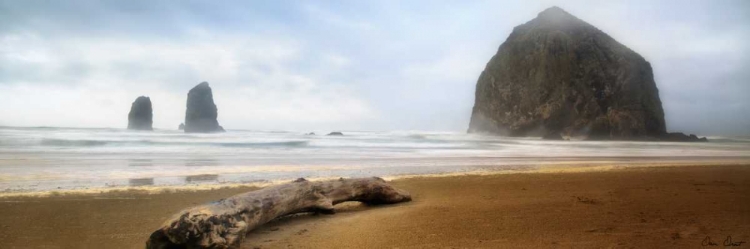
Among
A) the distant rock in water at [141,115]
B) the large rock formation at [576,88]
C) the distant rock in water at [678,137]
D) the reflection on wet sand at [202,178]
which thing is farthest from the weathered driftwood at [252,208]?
the distant rock in water at [141,115]

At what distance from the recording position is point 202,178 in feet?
29.8

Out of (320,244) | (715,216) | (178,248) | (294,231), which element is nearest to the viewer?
(178,248)

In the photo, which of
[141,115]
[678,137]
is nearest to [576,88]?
[678,137]

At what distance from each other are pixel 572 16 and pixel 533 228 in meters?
78.5

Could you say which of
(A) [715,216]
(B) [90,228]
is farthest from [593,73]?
(B) [90,228]

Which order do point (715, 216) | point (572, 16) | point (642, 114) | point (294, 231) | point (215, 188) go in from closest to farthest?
point (294, 231), point (715, 216), point (215, 188), point (642, 114), point (572, 16)

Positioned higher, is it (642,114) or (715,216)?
(642,114)

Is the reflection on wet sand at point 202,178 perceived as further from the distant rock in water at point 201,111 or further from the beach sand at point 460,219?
the distant rock in water at point 201,111

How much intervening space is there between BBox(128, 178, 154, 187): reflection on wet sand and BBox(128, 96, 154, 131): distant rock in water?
9155 cm

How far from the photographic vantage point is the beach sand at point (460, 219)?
3881mm

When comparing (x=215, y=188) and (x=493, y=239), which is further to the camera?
(x=215, y=188)

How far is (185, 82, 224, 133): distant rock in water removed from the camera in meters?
90.1

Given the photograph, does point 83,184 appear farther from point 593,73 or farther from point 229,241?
point 593,73

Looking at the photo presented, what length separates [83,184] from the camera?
7777mm
